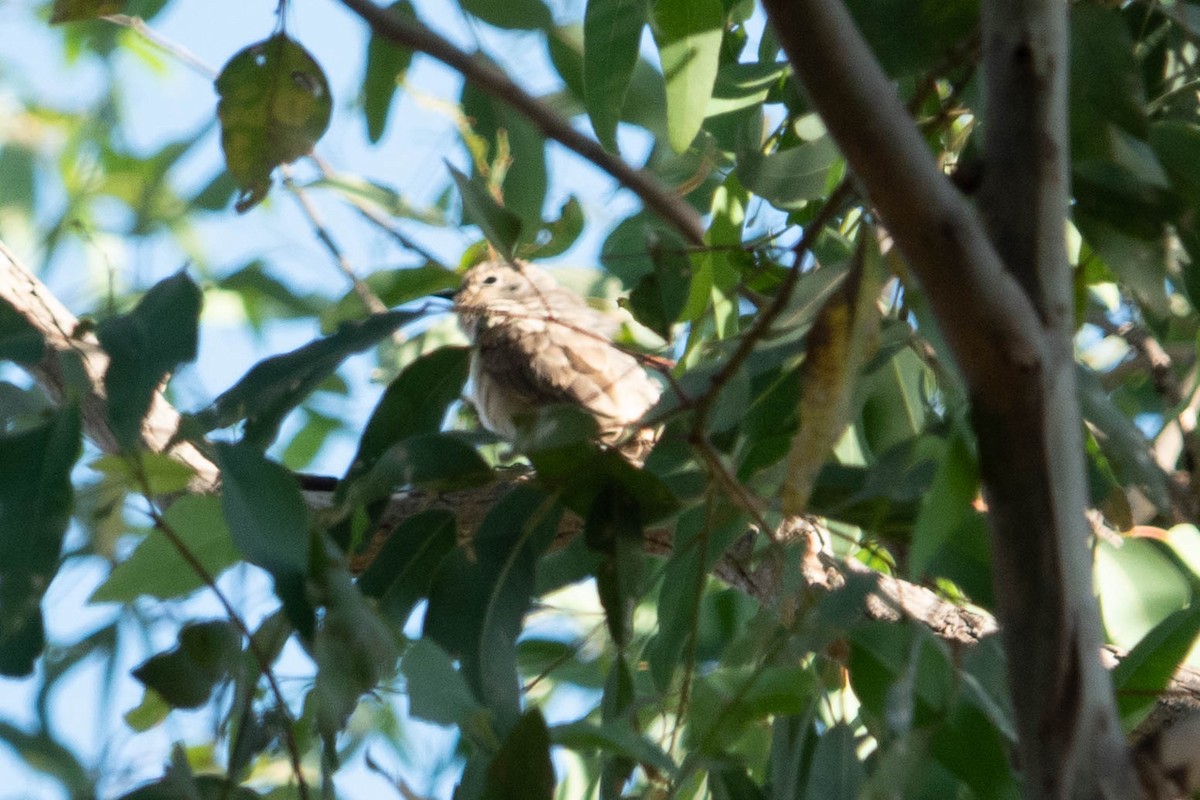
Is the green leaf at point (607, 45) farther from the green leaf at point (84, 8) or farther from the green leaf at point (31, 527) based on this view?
the green leaf at point (31, 527)

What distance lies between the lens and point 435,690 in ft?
2.83

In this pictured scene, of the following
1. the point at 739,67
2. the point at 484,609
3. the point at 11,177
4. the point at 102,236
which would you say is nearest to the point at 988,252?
the point at 484,609

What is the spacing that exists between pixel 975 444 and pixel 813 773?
46 centimetres

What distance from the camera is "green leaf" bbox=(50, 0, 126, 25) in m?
1.35

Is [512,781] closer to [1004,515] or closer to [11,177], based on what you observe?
[1004,515]

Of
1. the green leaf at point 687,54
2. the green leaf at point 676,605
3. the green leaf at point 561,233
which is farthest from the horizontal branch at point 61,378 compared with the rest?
the green leaf at point 687,54

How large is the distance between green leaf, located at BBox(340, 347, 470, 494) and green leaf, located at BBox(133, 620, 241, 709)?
0.84ft

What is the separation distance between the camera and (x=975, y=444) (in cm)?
74

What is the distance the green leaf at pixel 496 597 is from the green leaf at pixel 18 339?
37 centimetres

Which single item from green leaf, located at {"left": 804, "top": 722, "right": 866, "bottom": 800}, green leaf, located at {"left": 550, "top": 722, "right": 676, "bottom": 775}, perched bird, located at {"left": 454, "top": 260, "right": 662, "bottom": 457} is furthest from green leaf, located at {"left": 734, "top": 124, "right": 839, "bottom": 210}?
perched bird, located at {"left": 454, "top": 260, "right": 662, "bottom": 457}

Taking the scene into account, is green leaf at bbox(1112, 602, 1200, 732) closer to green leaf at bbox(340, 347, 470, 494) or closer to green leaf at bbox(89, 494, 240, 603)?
green leaf at bbox(340, 347, 470, 494)

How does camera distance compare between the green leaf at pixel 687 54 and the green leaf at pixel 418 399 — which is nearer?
the green leaf at pixel 418 399

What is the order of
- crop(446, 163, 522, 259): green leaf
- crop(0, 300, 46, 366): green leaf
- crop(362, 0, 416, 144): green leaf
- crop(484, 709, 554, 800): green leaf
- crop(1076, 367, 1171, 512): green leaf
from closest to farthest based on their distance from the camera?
crop(484, 709, 554, 800): green leaf, crop(1076, 367, 1171, 512): green leaf, crop(0, 300, 46, 366): green leaf, crop(446, 163, 522, 259): green leaf, crop(362, 0, 416, 144): green leaf

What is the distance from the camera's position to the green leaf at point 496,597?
1035 millimetres
